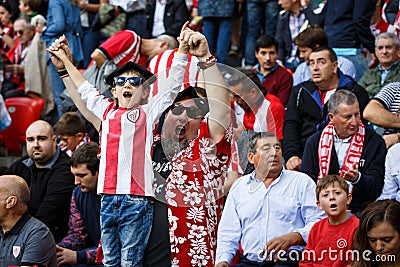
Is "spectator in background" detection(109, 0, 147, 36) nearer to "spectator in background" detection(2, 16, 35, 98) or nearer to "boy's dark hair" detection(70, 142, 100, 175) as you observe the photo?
"spectator in background" detection(2, 16, 35, 98)

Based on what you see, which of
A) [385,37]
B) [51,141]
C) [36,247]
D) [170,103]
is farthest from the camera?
[385,37]

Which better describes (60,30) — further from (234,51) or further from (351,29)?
(351,29)

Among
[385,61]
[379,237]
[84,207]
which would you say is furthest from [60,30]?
[379,237]

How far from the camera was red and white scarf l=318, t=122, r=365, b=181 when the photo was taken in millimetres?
6070

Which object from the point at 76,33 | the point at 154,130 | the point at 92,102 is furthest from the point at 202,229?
the point at 76,33

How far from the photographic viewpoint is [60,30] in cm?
964

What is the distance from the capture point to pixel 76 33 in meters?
9.87

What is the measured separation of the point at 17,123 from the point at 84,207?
9.89 feet

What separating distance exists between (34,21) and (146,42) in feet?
7.62

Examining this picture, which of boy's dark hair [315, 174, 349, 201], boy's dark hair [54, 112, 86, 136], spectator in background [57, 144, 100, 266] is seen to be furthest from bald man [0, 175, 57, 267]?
boy's dark hair [315, 174, 349, 201]

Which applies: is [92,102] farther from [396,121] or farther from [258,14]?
[258,14]

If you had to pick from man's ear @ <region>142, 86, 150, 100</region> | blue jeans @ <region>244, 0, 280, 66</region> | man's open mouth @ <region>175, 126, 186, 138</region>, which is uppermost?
blue jeans @ <region>244, 0, 280, 66</region>

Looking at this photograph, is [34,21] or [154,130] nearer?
[154,130]

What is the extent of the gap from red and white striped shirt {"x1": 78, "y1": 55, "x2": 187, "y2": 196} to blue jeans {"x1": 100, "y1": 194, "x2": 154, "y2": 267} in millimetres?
58
